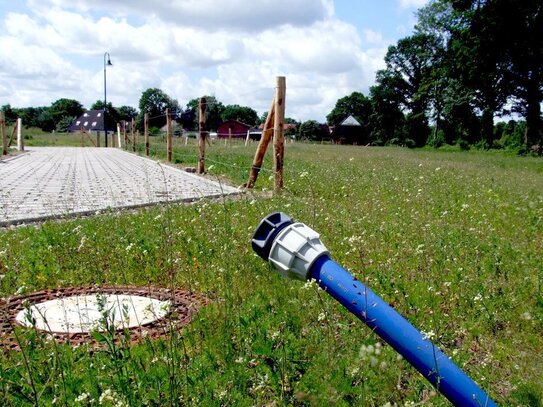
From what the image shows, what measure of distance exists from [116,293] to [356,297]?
291 centimetres

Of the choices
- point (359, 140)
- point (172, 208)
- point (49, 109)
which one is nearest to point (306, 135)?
point (359, 140)

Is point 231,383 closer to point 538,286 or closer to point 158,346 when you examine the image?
point 158,346

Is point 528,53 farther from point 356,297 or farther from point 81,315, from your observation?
point 356,297

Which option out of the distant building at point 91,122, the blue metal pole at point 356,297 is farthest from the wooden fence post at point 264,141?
Answer: the distant building at point 91,122

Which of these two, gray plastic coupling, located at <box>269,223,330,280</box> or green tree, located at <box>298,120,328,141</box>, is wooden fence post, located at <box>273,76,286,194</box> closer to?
gray plastic coupling, located at <box>269,223,330,280</box>

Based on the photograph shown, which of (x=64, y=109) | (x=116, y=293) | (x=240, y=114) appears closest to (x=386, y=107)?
(x=240, y=114)

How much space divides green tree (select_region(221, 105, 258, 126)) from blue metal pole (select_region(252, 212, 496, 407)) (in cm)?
14094

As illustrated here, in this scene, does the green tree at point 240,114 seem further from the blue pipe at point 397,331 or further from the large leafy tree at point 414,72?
the blue pipe at point 397,331

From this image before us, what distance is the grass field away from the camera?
109 inches

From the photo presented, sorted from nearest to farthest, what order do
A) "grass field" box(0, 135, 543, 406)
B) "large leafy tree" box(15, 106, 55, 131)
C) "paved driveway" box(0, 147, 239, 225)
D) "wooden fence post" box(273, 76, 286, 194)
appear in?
1. "grass field" box(0, 135, 543, 406)
2. "paved driveway" box(0, 147, 239, 225)
3. "wooden fence post" box(273, 76, 286, 194)
4. "large leafy tree" box(15, 106, 55, 131)

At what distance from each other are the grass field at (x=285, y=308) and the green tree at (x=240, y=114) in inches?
5351

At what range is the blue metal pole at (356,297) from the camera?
6.28 ft

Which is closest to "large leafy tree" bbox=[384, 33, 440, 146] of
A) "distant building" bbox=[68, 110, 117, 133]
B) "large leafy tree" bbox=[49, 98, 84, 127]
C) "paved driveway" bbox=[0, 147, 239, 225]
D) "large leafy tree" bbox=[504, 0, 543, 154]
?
"large leafy tree" bbox=[504, 0, 543, 154]

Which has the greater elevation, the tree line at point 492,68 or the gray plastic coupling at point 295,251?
the tree line at point 492,68
